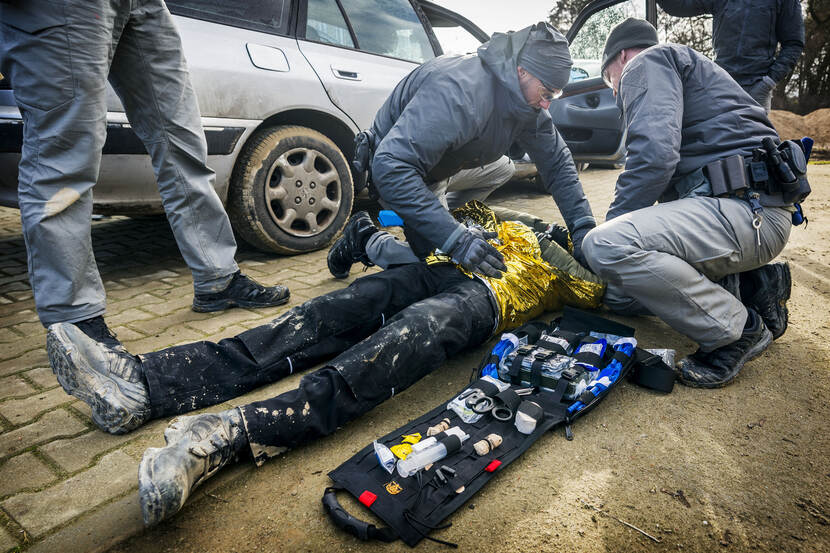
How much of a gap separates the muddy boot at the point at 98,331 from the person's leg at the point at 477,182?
2.20 meters

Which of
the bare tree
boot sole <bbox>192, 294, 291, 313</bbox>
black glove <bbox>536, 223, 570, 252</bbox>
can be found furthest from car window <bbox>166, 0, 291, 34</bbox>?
the bare tree

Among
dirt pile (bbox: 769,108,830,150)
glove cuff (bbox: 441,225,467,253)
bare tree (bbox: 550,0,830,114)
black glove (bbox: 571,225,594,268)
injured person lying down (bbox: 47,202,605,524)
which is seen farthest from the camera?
bare tree (bbox: 550,0,830,114)

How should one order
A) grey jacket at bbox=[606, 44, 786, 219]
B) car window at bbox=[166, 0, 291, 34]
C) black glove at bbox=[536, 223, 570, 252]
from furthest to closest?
car window at bbox=[166, 0, 291, 34], black glove at bbox=[536, 223, 570, 252], grey jacket at bbox=[606, 44, 786, 219]

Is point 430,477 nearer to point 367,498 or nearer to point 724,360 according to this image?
point 367,498

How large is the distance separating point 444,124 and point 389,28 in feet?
7.20

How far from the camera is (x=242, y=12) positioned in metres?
3.09

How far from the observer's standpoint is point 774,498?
57.1 inches

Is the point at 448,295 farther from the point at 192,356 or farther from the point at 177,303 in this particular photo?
the point at 177,303

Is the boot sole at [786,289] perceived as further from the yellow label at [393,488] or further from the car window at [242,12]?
the car window at [242,12]

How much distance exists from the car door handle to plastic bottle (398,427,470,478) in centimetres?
274

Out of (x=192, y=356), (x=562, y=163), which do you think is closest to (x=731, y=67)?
(x=562, y=163)

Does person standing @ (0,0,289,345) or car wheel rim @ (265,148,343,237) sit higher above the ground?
person standing @ (0,0,289,345)

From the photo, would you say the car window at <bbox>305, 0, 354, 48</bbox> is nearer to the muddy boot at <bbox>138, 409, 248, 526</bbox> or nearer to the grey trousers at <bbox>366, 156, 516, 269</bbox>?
the grey trousers at <bbox>366, 156, 516, 269</bbox>

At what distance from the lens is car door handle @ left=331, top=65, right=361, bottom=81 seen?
3.44 m
